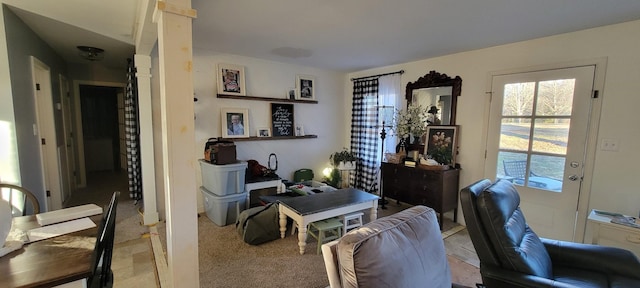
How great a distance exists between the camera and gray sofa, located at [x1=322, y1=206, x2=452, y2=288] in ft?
3.18

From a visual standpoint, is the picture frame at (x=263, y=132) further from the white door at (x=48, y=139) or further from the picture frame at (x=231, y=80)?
the white door at (x=48, y=139)

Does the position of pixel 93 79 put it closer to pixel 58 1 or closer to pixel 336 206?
pixel 58 1

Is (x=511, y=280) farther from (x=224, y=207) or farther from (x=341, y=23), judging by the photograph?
(x=224, y=207)

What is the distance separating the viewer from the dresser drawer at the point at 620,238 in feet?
6.40

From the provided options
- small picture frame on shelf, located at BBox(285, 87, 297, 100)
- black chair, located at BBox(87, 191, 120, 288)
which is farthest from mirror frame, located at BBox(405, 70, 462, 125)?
black chair, located at BBox(87, 191, 120, 288)

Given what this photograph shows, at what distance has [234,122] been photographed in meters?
3.71

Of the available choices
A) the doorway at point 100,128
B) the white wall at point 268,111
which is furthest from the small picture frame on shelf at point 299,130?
the doorway at point 100,128

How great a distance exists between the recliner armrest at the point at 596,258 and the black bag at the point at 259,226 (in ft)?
7.37

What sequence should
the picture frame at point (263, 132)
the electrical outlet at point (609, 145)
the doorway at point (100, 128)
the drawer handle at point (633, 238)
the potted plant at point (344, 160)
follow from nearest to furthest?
the drawer handle at point (633, 238)
the electrical outlet at point (609, 145)
the picture frame at point (263, 132)
the potted plant at point (344, 160)
the doorway at point (100, 128)

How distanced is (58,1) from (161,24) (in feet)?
4.55

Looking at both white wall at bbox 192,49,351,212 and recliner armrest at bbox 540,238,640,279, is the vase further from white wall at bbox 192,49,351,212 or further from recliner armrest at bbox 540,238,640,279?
recliner armrest at bbox 540,238,640,279

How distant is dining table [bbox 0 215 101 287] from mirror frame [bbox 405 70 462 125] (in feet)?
11.9

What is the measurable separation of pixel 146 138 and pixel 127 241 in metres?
1.11

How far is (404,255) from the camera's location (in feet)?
3.48
